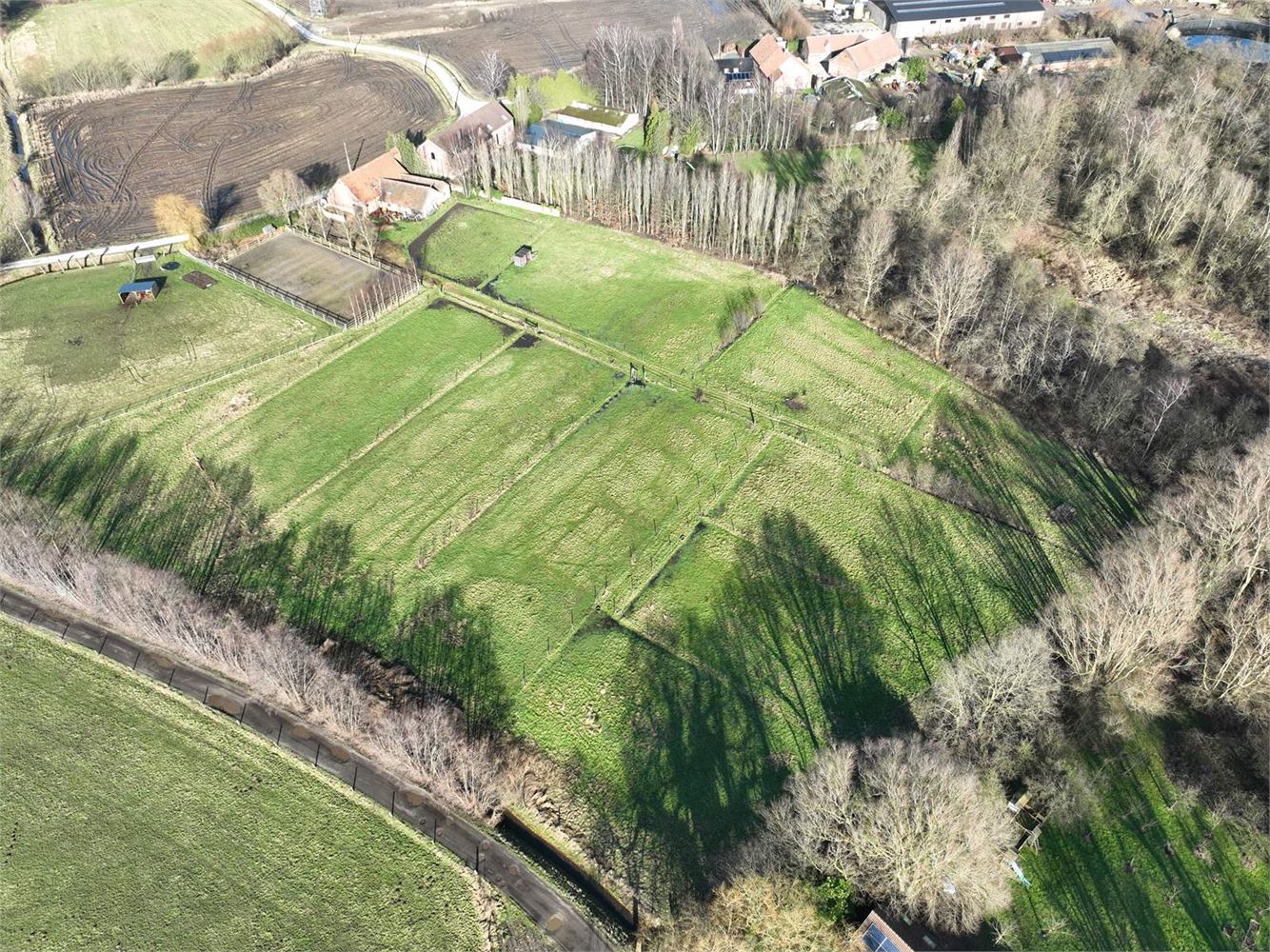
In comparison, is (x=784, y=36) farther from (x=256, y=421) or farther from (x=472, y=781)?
(x=472, y=781)

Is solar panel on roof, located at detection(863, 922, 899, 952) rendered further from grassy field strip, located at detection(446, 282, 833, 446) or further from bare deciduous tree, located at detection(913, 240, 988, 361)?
bare deciduous tree, located at detection(913, 240, 988, 361)

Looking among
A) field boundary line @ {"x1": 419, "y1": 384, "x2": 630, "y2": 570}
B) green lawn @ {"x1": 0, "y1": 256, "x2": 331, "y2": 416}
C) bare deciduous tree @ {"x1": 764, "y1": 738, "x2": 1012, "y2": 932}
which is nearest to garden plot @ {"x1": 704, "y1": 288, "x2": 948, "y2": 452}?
field boundary line @ {"x1": 419, "y1": 384, "x2": 630, "y2": 570}

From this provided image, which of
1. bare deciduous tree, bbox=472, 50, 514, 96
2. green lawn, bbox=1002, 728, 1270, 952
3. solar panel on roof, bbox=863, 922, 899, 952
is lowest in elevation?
green lawn, bbox=1002, 728, 1270, 952

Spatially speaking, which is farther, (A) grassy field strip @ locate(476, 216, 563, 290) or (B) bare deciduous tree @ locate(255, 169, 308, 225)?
(B) bare deciduous tree @ locate(255, 169, 308, 225)

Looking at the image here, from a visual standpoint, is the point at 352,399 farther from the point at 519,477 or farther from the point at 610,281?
the point at 610,281

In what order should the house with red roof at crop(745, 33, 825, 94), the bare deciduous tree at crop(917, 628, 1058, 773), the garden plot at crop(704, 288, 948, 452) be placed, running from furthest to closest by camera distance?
1. the house with red roof at crop(745, 33, 825, 94)
2. the garden plot at crop(704, 288, 948, 452)
3. the bare deciduous tree at crop(917, 628, 1058, 773)

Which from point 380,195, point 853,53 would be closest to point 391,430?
point 380,195
